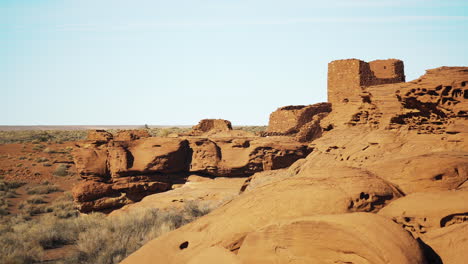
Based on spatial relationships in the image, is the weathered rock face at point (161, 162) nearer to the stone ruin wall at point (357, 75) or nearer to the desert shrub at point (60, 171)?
the stone ruin wall at point (357, 75)

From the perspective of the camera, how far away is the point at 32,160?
1198 inches

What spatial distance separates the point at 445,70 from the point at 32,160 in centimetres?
3109

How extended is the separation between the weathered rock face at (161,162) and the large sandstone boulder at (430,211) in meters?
8.42

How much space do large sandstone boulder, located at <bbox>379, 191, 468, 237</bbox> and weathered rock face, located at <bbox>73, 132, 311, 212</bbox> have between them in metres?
8.42

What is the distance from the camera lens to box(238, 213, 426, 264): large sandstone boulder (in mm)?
3244

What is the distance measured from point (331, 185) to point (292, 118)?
54.3 ft

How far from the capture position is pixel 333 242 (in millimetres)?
3582

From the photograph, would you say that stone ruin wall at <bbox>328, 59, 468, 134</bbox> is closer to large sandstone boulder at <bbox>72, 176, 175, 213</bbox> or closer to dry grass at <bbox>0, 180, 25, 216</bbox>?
large sandstone boulder at <bbox>72, 176, 175, 213</bbox>

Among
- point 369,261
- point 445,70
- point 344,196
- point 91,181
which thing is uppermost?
point 445,70

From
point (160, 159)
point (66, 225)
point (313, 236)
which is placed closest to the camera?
point (313, 236)

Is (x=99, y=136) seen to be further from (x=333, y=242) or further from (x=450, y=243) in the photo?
(x=450, y=243)

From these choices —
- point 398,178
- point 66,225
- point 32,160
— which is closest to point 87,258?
point 66,225

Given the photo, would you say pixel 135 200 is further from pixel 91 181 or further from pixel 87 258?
pixel 87 258

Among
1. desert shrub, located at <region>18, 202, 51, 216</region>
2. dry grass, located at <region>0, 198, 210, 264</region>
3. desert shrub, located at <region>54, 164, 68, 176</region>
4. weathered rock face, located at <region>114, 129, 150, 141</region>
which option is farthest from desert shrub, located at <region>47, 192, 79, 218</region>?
desert shrub, located at <region>54, 164, 68, 176</region>
